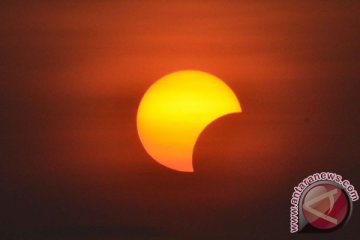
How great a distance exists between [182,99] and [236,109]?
8.5 inches

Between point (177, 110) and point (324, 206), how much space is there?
66 centimetres

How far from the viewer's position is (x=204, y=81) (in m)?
4.05

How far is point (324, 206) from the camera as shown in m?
4.00

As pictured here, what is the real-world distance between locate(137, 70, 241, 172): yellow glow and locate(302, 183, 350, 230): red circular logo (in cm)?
43

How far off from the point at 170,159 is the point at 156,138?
0.10m

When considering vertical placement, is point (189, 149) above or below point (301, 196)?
above

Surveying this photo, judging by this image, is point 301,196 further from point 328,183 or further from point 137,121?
point 137,121

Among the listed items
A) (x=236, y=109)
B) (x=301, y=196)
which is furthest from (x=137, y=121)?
(x=301, y=196)

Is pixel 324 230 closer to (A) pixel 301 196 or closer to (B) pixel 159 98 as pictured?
(A) pixel 301 196

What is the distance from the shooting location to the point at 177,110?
4.01 meters

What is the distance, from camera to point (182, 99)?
4012 mm

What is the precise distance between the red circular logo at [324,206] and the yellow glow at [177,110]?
1.43ft

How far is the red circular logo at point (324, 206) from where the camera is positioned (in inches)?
158

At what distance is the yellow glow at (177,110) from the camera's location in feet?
13.2
